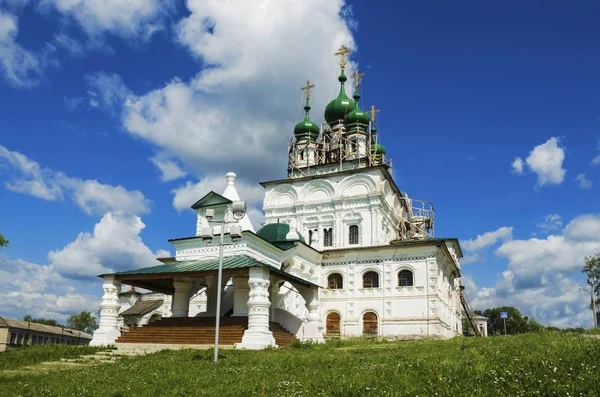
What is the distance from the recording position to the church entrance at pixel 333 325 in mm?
28791

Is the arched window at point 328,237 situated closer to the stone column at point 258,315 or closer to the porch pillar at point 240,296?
the porch pillar at point 240,296

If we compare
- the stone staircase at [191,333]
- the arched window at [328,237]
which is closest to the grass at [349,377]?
the stone staircase at [191,333]

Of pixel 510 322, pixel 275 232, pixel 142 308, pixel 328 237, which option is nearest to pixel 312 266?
pixel 275 232

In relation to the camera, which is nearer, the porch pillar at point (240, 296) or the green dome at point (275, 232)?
the porch pillar at point (240, 296)

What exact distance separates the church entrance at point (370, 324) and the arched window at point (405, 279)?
2.27 m

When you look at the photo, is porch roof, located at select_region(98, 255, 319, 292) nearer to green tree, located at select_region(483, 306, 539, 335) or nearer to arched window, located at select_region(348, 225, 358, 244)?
arched window, located at select_region(348, 225, 358, 244)

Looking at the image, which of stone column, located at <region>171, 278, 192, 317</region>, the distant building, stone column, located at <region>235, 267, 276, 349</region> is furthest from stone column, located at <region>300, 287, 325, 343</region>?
the distant building

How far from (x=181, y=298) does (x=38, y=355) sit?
7.53 meters

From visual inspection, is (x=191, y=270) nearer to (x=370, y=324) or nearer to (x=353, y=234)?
(x=370, y=324)

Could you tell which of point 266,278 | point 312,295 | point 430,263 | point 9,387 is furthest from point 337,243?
point 9,387

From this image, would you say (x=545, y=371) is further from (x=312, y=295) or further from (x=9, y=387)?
(x=312, y=295)

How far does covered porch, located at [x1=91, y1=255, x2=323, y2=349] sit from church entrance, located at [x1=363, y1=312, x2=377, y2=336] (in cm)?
607

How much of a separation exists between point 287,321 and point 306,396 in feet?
52.8

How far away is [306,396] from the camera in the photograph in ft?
25.9
